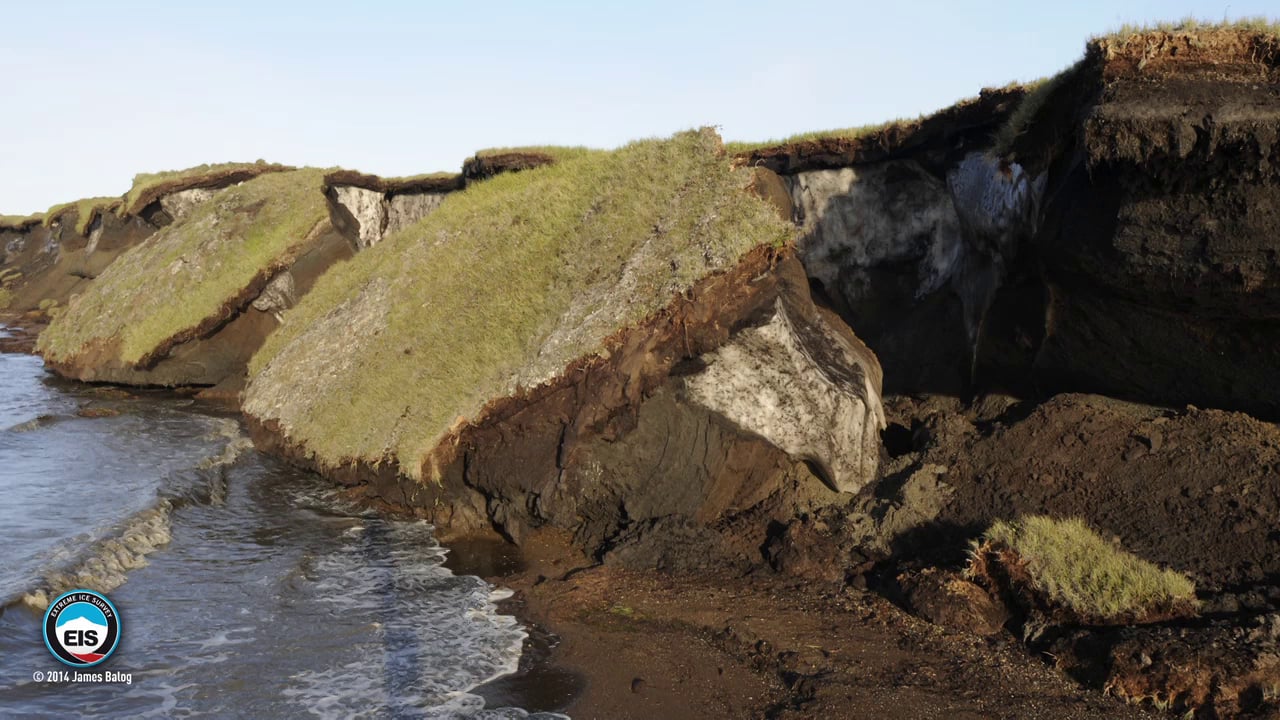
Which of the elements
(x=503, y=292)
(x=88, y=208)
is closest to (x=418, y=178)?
(x=503, y=292)

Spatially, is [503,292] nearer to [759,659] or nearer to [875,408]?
[875,408]

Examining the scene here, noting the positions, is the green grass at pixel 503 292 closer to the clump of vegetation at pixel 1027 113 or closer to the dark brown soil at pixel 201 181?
the clump of vegetation at pixel 1027 113

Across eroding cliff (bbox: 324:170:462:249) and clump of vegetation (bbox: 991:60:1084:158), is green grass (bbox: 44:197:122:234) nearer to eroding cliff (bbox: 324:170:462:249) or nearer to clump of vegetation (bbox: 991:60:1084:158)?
eroding cliff (bbox: 324:170:462:249)

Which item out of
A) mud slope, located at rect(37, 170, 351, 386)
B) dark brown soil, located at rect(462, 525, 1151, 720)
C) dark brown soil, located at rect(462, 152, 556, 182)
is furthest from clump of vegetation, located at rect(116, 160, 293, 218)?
dark brown soil, located at rect(462, 525, 1151, 720)

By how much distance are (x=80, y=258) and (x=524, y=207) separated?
136ft

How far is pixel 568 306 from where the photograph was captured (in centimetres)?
1335

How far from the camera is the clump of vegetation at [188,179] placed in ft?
110

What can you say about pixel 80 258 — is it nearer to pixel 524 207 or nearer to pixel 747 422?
pixel 524 207

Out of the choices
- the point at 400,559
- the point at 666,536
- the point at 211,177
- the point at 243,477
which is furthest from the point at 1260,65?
the point at 211,177

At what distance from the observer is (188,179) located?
116 ft

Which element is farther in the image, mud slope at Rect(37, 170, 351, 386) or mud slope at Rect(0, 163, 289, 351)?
mud slope at Rect(0, 163, 289, 351)

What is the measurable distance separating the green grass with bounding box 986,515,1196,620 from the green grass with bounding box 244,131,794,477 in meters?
5.35

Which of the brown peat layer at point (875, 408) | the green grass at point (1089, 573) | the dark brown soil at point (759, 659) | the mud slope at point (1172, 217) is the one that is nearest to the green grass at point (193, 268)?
the brown peat layer at point (875, 408)

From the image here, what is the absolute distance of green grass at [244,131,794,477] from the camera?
41.0ft
